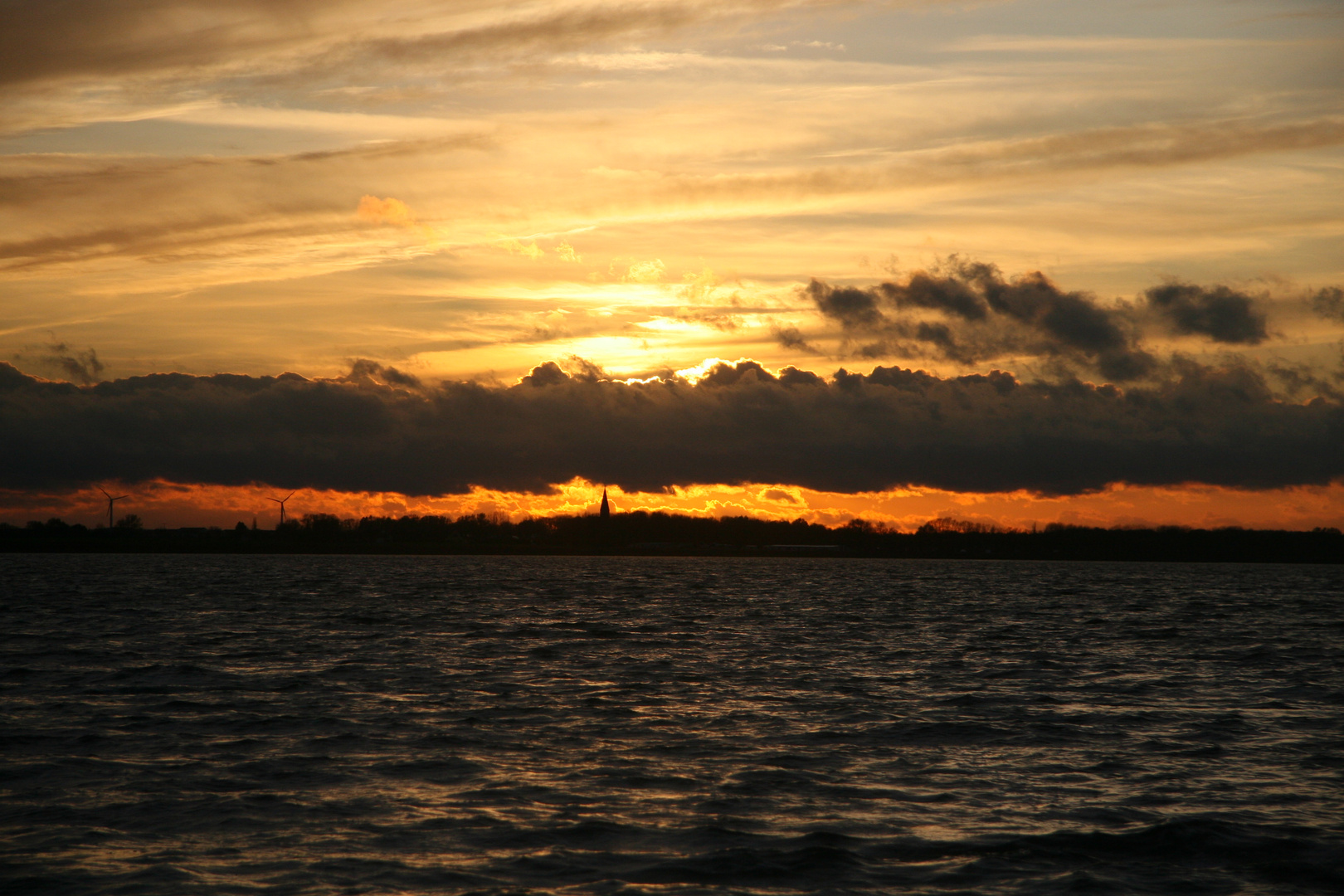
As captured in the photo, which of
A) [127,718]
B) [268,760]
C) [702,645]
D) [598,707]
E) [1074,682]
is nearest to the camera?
[268,760]

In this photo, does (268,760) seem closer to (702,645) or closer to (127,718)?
(127,718)

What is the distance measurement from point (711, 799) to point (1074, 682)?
27207 millimetres

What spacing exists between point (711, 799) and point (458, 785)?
5849 millimetres

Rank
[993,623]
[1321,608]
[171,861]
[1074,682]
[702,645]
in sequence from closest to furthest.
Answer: [171,861]
[1074,682]
[702,645]
[993,623]
[1321,608]

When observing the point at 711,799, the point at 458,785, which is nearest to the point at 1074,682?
the point at 711,799

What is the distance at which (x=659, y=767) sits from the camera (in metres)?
26.7

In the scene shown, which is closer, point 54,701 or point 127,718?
point 127,718

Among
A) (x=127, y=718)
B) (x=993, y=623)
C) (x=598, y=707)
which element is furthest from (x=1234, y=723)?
(x=993, y=623)

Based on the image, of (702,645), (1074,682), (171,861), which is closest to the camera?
(171,861)

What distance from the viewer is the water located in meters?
19.1

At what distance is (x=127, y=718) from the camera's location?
32844 mm

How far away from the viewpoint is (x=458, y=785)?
24.7 meters

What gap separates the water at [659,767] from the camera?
19.1 metres

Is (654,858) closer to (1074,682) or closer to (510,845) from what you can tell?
(510,845)
